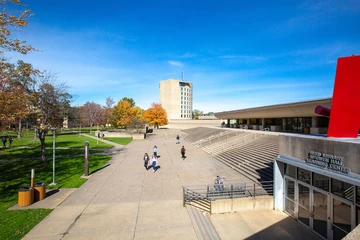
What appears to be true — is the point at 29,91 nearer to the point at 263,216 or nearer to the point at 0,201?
the point at 0,201

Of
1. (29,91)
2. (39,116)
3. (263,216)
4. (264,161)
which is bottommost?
(263,216)

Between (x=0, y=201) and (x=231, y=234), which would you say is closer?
(x=231, y=234)

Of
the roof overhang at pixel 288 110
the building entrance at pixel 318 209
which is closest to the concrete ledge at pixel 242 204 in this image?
the building entrance at pixel 318 209

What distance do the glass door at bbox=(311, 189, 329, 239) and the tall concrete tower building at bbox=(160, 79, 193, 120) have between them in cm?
8967

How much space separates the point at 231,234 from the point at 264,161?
29.2 ft

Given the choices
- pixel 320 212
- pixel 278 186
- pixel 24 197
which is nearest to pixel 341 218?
pixel 320 212

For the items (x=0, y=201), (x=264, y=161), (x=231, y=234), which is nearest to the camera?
(x=231, y=234)

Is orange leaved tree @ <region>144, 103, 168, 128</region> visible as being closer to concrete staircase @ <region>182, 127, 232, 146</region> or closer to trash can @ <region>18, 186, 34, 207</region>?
concrete staircase @ <region>182, 127, 232, 146</region>

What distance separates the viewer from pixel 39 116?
20172 mm

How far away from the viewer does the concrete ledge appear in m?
9.68

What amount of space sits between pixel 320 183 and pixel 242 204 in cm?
347

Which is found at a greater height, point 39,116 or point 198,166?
point 39,116

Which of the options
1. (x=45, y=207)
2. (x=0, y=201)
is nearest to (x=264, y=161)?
(x=45, y=207)

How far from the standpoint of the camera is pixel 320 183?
26.6ft
